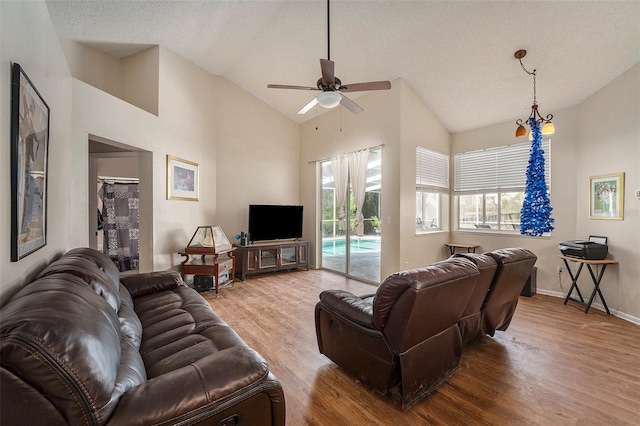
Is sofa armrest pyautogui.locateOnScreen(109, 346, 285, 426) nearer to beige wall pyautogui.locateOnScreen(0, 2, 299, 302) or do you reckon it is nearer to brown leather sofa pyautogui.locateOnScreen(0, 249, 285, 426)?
brown leather sofa pyautogui.locateOnScreen(0, 249, 285, 426)

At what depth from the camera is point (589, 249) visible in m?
3.41

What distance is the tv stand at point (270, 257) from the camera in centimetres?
510

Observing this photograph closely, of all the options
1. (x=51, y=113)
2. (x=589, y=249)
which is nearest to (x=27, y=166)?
(x=51, y=113)

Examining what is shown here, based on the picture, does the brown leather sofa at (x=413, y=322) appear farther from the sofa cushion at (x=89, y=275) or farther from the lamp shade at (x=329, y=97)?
the lamp shade at (x=329, y=97)

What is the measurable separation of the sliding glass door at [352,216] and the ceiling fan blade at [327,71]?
7.47 feet

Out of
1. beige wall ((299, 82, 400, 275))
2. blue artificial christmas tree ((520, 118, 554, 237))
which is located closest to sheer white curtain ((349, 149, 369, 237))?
beige wall ((299, 82, 400, 275))

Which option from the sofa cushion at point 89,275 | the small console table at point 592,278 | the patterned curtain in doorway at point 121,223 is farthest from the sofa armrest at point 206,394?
the patterned curtain in doorway at point 121,223

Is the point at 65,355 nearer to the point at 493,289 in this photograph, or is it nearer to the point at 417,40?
the point at 493,289

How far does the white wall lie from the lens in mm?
1266

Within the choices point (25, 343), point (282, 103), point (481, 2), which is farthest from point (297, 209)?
point (25, 343)

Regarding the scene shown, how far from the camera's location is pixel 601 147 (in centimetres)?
361

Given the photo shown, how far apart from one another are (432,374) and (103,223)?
570 cm

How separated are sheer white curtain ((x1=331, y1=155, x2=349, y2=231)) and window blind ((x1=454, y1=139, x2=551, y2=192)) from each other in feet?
7.04

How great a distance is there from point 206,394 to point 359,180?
4381 mm
